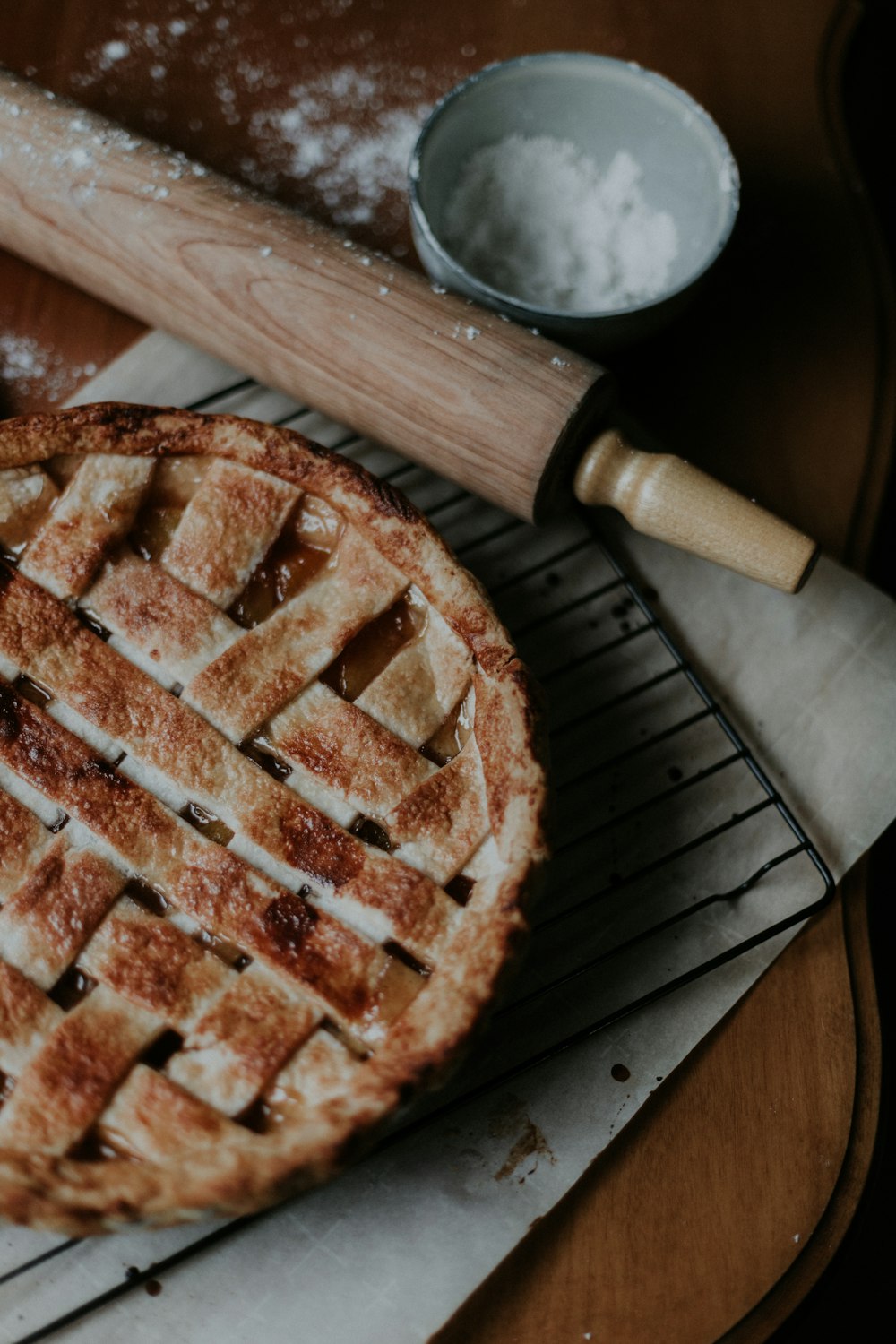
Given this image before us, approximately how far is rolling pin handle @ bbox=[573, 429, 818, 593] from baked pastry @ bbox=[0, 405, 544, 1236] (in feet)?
0.80

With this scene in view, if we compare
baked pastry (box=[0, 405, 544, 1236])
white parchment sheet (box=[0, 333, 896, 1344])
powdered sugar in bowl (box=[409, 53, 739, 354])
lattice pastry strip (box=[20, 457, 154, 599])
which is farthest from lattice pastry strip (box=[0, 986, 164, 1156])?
powdered sugar in bowl (box=[409, 53, 739, 354])

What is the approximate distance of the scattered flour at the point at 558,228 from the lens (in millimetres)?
1501

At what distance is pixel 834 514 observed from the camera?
1528 millimetres

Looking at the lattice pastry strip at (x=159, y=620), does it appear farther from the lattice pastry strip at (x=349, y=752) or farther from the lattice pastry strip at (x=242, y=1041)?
the lattice pastry strip at (x=242, y=1041)

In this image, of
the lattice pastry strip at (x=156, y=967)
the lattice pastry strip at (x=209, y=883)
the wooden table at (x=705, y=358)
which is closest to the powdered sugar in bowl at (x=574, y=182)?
the wooden table at (x=705, y=358)

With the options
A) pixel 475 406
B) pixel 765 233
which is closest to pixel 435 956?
pixel 475 406

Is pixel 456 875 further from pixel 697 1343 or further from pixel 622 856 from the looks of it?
pixel 697 1343

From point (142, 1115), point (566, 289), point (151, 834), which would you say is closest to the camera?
point (142, 1115)

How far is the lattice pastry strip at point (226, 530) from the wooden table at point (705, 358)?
40cm

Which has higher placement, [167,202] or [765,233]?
[765,233]

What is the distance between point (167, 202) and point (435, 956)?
38.4 inches

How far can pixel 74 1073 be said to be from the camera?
3.24 ft

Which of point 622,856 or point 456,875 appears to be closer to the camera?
point 456,875

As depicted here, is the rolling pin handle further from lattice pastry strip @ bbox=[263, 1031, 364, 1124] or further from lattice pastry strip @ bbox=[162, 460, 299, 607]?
lattice pastry strip @ bbox=[263, 1031, 364, 1124]
